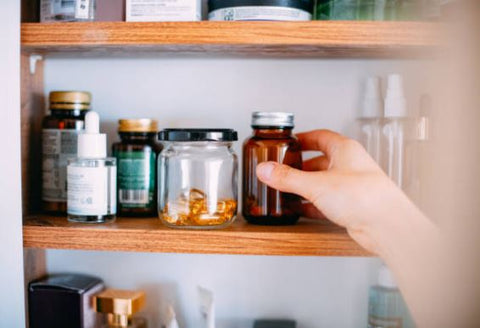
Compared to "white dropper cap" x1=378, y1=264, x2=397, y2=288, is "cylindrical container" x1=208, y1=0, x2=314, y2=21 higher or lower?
higher

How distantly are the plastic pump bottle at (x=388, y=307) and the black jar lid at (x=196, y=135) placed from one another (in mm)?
313

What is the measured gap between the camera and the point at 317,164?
2.72 feet

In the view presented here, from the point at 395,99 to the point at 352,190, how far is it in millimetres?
206

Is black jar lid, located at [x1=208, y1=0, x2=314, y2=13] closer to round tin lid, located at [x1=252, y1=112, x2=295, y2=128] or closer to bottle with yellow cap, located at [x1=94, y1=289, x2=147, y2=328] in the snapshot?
round tin lid, located at [x1=252, y1=112, x2=295, y2=128]

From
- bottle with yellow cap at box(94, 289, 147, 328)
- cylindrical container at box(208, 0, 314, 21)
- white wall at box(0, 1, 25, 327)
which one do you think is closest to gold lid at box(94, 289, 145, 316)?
bottle with yellow cap at box(94, 289, 147, 328)

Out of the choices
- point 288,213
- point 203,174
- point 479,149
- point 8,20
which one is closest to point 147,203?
point 203,174

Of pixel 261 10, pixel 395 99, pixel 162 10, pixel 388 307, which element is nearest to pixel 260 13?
pixel 261 10

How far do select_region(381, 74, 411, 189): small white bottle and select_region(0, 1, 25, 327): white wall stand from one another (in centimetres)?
52

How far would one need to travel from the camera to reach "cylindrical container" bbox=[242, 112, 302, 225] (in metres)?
0.74

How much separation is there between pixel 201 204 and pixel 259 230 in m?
0.08

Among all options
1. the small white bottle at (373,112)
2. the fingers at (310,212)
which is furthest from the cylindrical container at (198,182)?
the small white bottle at (373,112)

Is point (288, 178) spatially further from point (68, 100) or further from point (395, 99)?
point (68, 100)

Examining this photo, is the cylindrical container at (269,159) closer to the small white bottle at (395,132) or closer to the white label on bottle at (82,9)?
the small white bottle at (395,132)

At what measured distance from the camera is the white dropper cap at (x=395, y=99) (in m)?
0.79
